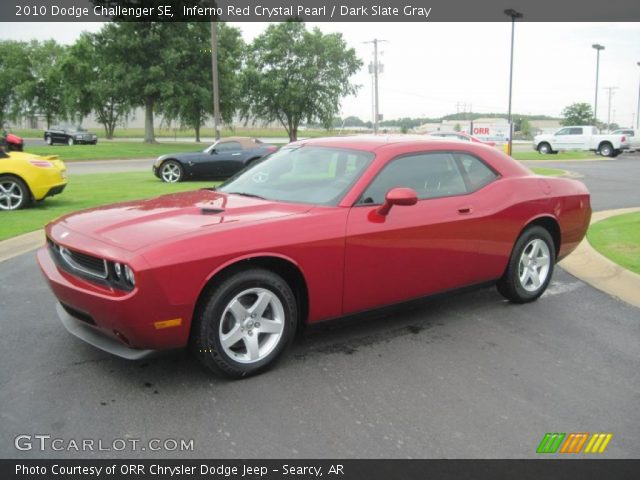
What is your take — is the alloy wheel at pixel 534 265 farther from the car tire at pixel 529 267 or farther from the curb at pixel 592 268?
the curb at pixel 592 268

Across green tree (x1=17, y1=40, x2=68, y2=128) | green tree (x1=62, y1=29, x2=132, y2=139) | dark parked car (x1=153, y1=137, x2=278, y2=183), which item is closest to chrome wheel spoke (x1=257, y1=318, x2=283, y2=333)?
dark parked car (x1=153, y1=137, x2=278, y2=183)

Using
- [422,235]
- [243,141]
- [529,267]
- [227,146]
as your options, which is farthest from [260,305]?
[243,141]

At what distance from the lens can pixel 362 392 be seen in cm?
366

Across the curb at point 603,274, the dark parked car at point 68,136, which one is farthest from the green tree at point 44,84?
the curb at point 603,274

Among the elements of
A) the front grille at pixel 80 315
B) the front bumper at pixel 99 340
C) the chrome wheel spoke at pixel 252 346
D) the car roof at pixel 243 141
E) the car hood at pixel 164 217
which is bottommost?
the chrome wheel spoke at pixel 252 346

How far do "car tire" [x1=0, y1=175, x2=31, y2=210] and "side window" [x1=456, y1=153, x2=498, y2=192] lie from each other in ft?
28.1

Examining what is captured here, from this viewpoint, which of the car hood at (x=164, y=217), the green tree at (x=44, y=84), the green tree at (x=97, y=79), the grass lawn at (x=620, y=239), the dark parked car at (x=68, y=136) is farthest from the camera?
the green tree at (x=44, y=84)

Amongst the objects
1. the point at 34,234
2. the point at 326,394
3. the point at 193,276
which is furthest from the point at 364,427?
the point at 34,234

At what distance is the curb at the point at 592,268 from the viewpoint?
237 inches

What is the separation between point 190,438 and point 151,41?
A: 40567mm

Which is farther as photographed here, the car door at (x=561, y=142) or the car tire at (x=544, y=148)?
the car tire at (x=544, y=148)

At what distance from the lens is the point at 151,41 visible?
A: 130 ft

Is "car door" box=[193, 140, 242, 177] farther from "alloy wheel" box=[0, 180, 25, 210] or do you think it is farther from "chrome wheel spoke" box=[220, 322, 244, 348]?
"chrome wheel spoke" box=[220, 322, 244, 348]

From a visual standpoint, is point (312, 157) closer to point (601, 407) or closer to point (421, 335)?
point (421, 335)
